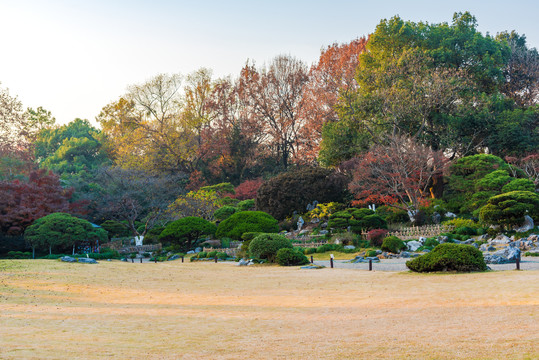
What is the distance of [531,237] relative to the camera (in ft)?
69.9

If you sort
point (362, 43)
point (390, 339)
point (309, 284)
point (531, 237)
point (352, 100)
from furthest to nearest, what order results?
point (362, 43) < point (352, 100) < point (531, 237) < point (309, 284) < point (390, 339)

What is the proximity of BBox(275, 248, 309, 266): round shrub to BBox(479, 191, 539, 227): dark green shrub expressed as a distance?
1009 centimetres

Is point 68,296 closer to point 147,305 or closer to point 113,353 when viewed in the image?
point 147,305

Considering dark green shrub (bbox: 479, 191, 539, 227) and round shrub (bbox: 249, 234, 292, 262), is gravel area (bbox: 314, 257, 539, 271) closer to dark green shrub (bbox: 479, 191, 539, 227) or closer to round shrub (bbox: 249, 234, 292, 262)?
round shrub (bbox: 249, 234, 292, 262)

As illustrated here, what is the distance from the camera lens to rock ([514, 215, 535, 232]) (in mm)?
23228

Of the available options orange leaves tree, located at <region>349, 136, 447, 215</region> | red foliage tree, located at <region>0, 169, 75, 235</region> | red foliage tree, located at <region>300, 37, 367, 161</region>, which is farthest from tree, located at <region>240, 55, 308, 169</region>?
red foliage tree, located at <region>0, 169, 75, 235</region>

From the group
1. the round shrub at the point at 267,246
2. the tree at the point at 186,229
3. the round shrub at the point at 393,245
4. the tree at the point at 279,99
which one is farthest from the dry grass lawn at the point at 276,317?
the tree at the point at 279,99

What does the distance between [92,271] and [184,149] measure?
3125cm

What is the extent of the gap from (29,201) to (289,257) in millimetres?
18657

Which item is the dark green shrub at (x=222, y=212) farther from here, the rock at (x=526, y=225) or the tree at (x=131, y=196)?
the rock at (x=526, y=225)

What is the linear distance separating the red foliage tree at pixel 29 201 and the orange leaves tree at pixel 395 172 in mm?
19678

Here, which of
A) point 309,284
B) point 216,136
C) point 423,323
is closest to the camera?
point 423,323

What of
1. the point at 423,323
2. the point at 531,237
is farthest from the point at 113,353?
the point at 531,237

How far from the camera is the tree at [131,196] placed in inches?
1400
